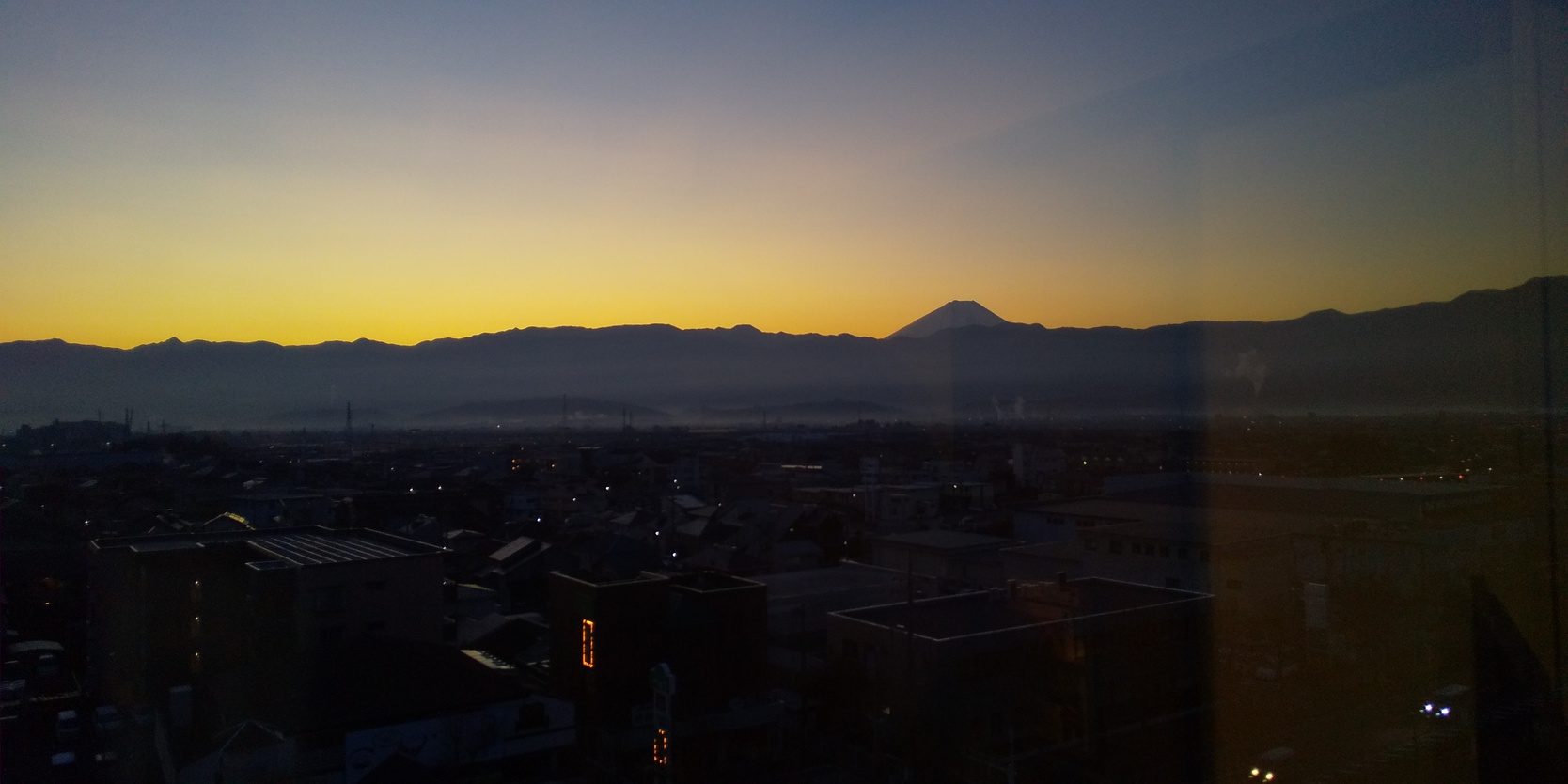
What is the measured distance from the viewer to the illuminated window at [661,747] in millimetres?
4118

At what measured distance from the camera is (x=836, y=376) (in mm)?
47250

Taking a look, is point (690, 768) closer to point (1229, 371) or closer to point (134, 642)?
point (134, 642)

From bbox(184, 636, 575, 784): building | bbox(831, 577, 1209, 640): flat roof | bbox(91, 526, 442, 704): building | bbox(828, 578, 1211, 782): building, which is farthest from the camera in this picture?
bbox(91, 526, 442, 704): building

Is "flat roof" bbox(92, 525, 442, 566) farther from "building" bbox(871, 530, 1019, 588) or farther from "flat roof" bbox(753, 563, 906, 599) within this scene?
"building" bbox(871, 530, 1019, 588)

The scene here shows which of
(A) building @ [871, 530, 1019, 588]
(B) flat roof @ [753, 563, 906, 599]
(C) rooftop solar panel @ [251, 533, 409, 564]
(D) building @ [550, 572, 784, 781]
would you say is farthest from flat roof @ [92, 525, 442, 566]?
(A) building @ [871, 530, 1019, 588]

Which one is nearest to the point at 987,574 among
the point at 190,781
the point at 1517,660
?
the point at 1517,660

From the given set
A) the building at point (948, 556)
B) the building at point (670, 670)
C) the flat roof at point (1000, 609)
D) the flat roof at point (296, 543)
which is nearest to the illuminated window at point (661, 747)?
the building at point (670, 670)

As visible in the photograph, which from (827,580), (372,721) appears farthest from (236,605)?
(827,580)

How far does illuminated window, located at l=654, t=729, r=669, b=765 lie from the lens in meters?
4.12

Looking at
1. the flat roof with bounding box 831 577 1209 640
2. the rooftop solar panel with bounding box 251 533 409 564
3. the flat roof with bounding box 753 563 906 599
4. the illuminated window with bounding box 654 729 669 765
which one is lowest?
the illuminated window with bounding box 654 729 669 765

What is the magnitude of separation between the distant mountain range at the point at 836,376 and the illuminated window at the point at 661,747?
3.60 metres

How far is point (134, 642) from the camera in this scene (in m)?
4.98

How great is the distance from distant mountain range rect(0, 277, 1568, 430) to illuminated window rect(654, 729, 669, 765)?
3596mm

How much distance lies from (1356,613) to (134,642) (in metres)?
7.34
